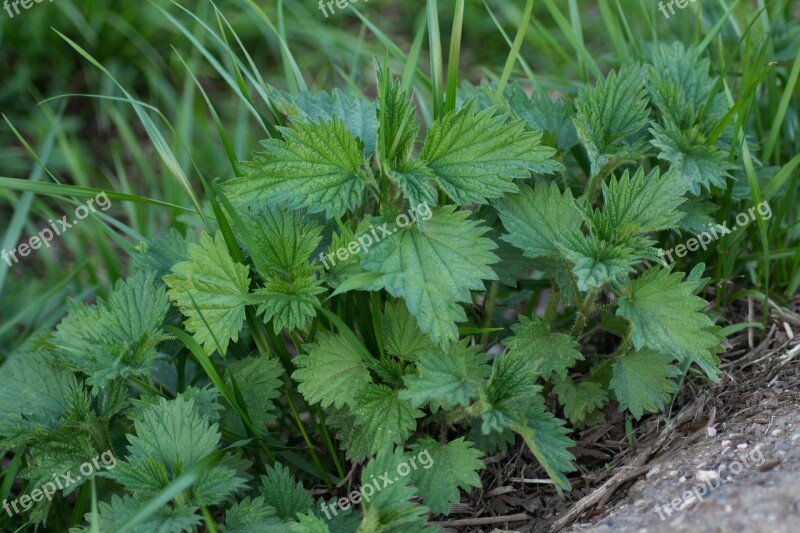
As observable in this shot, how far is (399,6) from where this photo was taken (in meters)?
4.12

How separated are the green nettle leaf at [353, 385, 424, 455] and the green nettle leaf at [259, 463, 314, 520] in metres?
0.21

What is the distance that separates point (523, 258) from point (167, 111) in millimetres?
2325

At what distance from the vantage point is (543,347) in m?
1.86

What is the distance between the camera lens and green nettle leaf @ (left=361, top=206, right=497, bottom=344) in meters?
1.66

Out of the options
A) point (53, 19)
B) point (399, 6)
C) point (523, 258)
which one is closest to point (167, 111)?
point (53, 19)

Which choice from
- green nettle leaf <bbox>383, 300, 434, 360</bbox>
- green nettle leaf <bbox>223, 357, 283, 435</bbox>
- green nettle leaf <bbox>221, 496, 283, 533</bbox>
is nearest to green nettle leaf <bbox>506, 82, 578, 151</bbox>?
green nettle leaf <bbox>383, 300, 434, 360</bbox>

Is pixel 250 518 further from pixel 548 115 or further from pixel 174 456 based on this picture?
pixel 548 115

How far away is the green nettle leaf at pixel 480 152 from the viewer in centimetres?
179

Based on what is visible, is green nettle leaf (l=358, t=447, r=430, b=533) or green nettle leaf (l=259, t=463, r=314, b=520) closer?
green nettle leaf (l=358, t=447, r=430, b=533)

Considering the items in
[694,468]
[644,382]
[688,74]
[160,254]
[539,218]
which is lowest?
[694,468]

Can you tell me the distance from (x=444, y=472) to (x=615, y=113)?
3.43 ft

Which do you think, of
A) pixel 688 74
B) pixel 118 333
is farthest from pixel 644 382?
pixel 118 333

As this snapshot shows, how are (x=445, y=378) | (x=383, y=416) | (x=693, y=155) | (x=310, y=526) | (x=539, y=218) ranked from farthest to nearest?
1. (x=693, y=155)
2. (x=539, y=218)
3. (x=383, y=416)
4. (x=445, y=378)
5. (x=310, y=526)

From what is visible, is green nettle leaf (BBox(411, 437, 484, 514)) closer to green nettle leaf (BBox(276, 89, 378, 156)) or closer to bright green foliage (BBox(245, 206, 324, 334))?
bright green foliage (BBox(245, 206, 324, 334))
